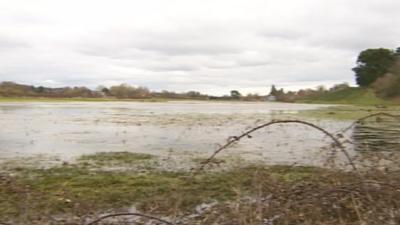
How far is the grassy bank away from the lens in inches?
265

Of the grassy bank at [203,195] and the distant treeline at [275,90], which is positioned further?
the distant treeline at [275,90]

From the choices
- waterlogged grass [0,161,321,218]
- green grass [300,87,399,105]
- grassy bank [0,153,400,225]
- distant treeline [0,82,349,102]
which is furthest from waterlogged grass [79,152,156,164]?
distant treeline [0,82,349,102]

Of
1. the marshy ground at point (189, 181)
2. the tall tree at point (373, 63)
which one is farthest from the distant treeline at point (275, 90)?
the marshy ground at point (189, 181)

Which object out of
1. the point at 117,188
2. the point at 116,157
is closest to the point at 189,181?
the point at 117,188

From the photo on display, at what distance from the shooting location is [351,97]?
397 feet

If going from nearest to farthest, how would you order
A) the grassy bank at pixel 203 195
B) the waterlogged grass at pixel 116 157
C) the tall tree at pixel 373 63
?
the grassy bank at pixel 203 195 → the waterlogged grass at pixel 116 157 → the tall tree at pixel 373 63

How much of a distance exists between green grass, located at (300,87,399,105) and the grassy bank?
88.8 metres

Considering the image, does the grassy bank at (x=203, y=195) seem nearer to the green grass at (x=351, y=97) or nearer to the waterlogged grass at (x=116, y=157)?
the waterlogged grass at (x=116, y=157)

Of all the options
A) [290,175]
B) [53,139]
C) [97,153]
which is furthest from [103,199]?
[53,139]

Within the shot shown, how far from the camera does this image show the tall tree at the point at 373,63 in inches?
4147

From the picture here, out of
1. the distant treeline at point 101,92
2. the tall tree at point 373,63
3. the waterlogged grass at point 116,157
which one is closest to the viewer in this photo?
the waterlogged grass at point 116,157

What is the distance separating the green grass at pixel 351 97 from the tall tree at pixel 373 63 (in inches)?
121

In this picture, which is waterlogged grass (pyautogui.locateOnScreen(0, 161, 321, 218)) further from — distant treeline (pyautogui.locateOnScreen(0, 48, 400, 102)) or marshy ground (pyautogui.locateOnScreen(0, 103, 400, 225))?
distant treeline (pyautogui.locateOnScreen(0, 48, 400, 102))

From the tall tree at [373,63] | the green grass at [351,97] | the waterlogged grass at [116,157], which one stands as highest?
the tall tree at [373,63]
